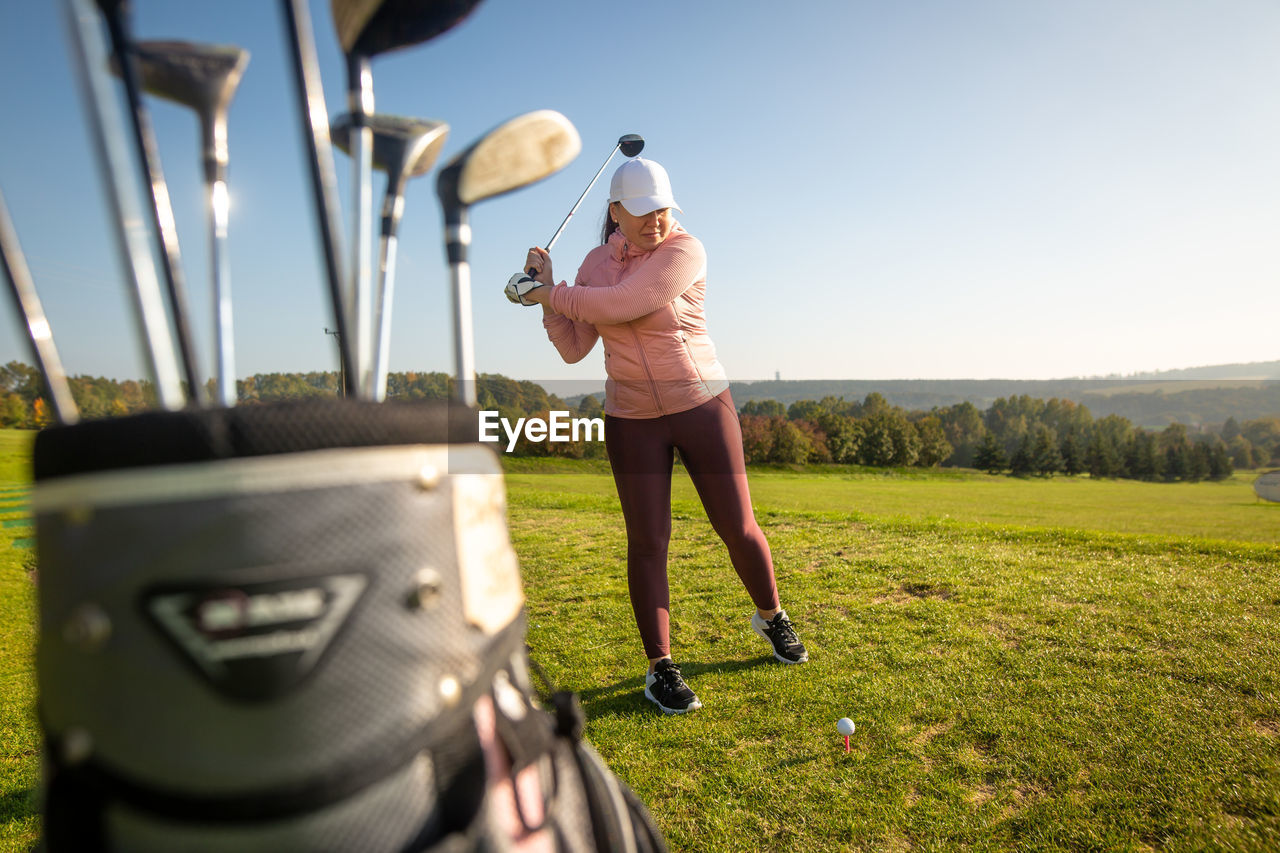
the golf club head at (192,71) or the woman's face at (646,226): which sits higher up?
the woman's face at (646,226)

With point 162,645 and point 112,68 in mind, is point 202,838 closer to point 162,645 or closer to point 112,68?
point 162,645

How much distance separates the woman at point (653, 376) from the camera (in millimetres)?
2402

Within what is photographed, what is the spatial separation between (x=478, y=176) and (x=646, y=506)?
5.41ft

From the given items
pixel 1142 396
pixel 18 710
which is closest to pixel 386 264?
pixel 18 710

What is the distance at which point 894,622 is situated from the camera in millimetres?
3439

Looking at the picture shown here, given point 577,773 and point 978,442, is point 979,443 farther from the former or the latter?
point 577,773

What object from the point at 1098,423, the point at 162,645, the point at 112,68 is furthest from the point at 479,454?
the point at 1098,423

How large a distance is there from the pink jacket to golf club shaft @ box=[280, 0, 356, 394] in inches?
58.8

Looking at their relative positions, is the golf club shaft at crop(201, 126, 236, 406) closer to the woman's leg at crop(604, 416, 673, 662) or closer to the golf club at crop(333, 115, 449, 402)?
the golf club at crop(333, 115, 449, 402)

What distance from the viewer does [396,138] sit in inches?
43.8

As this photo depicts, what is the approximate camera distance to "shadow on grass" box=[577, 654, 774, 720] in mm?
2607

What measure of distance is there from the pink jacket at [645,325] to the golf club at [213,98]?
1.38 m

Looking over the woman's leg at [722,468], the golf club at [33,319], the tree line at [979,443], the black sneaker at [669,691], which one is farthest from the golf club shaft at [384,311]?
the tree line at [979,443]

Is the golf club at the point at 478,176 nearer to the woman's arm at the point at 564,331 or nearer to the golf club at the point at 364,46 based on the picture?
the golf club at the point at 364,46
